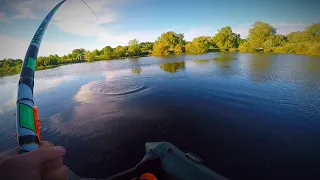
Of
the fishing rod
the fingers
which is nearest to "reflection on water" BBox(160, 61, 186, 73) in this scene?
the fishing rod

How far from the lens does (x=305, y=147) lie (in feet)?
30.6

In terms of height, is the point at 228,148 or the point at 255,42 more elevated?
the point at 255,42

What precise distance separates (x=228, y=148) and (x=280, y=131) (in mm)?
4268

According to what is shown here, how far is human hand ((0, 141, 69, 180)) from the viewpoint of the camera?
0.91 metres

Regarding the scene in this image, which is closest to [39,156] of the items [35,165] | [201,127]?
[35,165]

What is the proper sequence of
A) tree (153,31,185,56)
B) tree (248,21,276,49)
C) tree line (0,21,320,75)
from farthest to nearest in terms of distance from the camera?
tree (153,31,185,56) < tree (248,21,276,49) < tree line (0,21,320,75)

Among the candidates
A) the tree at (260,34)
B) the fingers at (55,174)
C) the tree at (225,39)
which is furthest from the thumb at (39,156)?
the tree at (225,39)

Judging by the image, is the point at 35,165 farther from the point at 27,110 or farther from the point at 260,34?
the point at 260,34

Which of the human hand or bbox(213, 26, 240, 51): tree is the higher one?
bbox(213, 26, 240, 51): tree

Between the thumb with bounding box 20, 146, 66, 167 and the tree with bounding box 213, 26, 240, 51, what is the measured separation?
115 meters

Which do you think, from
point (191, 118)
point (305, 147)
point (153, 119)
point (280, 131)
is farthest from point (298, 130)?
point (153, 119)

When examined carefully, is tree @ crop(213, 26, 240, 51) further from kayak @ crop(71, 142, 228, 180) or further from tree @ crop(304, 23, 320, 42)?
kayak @ crop(71, 142, 228, 180)

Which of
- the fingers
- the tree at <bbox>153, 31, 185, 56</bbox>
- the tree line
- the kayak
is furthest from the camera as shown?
the tree at <bbox>153, 31, 185, 56</bbox>

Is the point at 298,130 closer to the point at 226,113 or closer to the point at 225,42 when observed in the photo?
the point at 226,113
